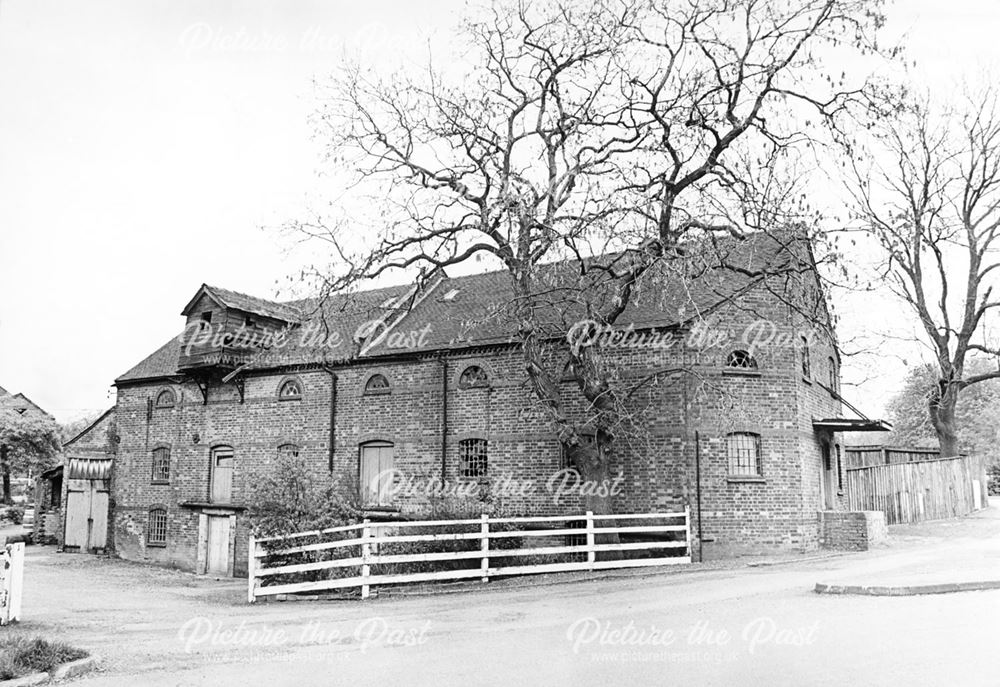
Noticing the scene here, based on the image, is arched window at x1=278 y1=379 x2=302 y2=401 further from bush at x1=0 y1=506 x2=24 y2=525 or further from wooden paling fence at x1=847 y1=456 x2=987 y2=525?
bush at x1=0 y1=506 x2=24 y2=525

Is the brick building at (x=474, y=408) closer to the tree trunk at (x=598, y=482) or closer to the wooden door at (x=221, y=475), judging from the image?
the wooden door at (x=221, y=475)

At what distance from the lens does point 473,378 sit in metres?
22.0

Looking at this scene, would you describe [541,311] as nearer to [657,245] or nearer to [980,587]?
[657,245]

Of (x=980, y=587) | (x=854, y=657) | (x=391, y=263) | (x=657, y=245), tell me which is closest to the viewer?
(x=854, y=657)

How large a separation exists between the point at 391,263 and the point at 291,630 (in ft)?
30.0

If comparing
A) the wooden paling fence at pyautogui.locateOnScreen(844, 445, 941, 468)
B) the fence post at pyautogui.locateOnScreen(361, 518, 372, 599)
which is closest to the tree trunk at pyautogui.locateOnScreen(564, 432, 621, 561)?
the fence post at pyautogui.locateOnScreen(361, 518, 372, 599)

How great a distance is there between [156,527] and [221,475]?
11.1ft

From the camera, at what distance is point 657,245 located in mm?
16844

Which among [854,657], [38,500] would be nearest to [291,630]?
[854,657]

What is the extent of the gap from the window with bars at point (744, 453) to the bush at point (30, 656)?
13.8 m

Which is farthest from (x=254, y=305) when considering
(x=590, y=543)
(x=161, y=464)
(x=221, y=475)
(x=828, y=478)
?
(x=828, y=478)

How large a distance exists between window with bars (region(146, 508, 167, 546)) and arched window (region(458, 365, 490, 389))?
12.1 metres

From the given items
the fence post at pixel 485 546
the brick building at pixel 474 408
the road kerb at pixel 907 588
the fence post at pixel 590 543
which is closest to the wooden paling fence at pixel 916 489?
the brick building at pixel 474 408

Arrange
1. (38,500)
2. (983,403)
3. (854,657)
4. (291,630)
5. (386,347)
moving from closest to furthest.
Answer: (854,657) < (291,630) < (386,347) < (38,500) < (983,403)
